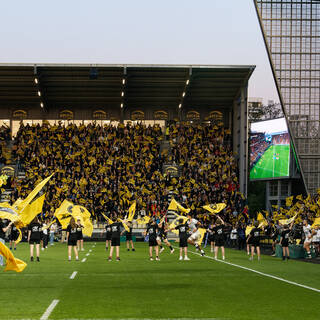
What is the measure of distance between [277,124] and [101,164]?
662 inches

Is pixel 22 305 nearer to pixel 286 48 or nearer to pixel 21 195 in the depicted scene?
pixel 21 195

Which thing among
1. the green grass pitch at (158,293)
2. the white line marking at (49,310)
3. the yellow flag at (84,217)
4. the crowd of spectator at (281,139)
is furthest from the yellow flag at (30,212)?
the crowd of spectator at (281,139)

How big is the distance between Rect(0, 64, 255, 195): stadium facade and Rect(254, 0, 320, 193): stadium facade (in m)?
3.66

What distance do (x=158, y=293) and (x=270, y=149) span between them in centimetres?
4618

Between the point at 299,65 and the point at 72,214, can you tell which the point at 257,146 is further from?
the point at 72,214

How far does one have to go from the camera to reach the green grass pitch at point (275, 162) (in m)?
60.1

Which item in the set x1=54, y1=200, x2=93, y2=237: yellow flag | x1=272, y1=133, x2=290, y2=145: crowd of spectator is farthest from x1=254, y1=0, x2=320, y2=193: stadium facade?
x1=54, y1=200, x2=93, y2=237: yellow flag

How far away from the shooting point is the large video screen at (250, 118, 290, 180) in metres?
60.4

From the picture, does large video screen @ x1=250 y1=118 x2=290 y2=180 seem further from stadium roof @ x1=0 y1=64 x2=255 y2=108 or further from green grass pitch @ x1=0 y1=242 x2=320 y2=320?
green grass pitch @ x1=0 y1=242 x2=320 y2=320

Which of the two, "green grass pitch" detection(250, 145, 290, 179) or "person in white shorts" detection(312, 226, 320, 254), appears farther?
"green grass pitch" detection(250, 145, 290, 179)

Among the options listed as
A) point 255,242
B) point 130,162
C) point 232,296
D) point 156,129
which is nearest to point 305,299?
point 232,296

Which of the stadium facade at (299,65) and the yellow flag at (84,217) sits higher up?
the stadium facade at (299,65)

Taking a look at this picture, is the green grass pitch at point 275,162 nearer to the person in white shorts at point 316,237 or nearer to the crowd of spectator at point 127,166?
the crowd of spectator at point 127,166

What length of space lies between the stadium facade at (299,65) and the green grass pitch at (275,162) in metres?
2.01
